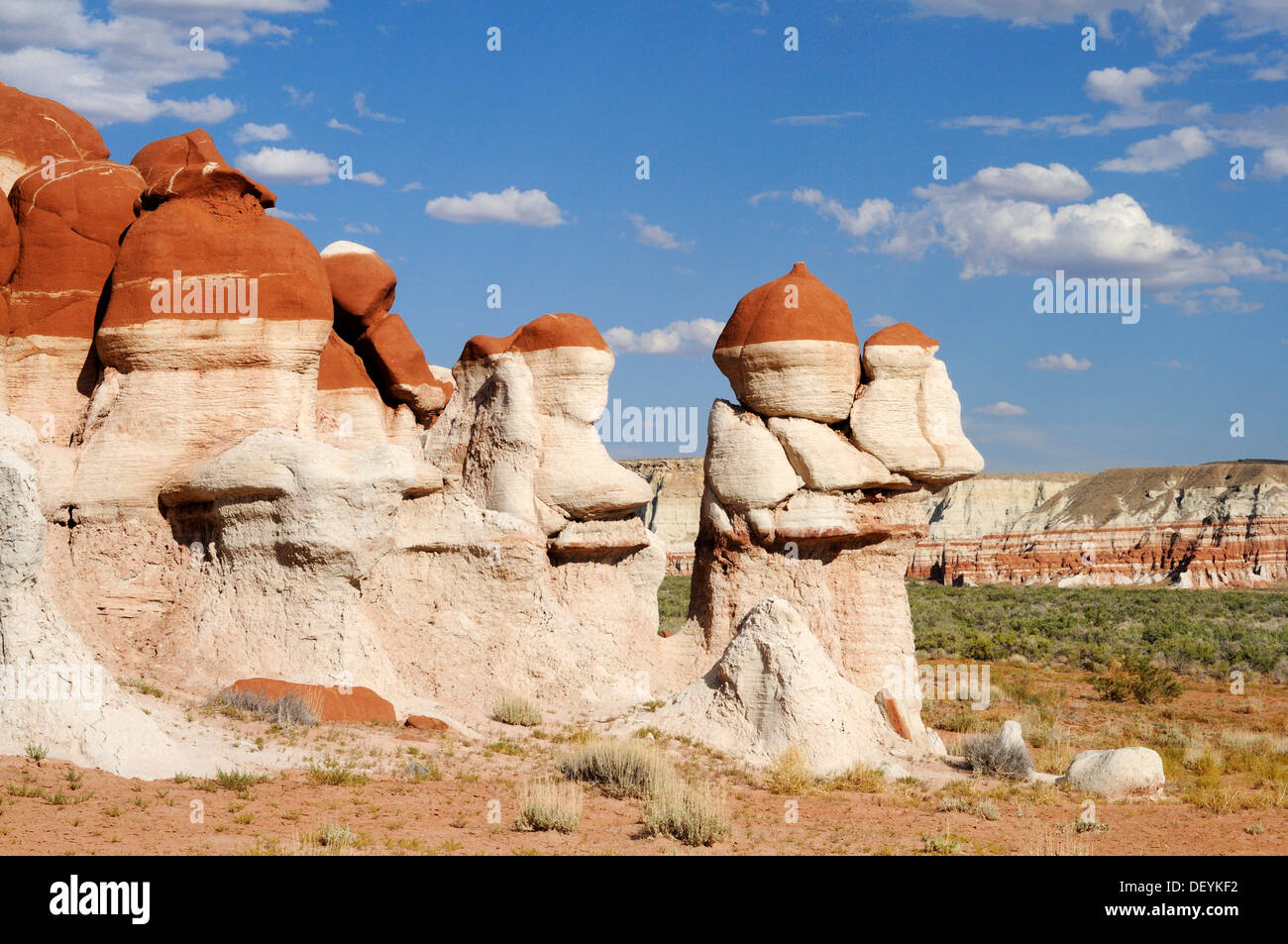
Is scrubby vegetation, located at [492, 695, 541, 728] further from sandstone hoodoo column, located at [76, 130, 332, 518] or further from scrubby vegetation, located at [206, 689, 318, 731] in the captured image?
sandstone hoodoo column, located at [76, 130, 332, 518]

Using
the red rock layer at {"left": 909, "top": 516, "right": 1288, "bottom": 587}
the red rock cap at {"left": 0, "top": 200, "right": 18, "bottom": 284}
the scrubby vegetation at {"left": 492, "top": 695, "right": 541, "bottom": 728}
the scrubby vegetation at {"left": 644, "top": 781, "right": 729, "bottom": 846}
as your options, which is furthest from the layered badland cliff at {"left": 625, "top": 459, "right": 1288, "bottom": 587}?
the scrubby vegetation at {"left": 644, "top": 781, "right": 729, "bottom": 846}

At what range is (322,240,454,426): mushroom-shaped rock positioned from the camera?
18.4m

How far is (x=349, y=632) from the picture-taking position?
13922 millimetres

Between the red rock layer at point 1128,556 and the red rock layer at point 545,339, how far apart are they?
54.5 m

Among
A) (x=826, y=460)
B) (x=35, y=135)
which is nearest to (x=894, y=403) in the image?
(x=826, y=460)

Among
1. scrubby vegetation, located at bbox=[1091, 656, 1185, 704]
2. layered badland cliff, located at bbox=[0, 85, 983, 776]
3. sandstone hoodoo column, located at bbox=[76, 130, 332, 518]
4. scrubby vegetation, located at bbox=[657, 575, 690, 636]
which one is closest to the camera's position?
layered badland cliff, located at bbox=[0, 85, 983, 776]

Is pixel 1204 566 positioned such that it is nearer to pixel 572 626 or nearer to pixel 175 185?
pixel 572 626

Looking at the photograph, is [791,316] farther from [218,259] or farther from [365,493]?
[218,259]

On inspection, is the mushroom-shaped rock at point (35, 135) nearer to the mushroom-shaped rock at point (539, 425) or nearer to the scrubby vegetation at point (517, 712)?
the mushroom-shaped rock at point (539, 425)

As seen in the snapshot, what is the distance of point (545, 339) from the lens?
17750 mm

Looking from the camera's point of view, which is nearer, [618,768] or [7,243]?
[618,768]

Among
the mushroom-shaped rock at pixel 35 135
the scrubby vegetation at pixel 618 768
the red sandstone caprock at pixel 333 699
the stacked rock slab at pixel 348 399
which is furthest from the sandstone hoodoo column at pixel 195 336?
the scrubby vegetation at pixel 618 768

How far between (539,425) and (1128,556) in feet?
199

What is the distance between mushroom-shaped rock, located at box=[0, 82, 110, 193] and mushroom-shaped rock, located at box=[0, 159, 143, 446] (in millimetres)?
1422
